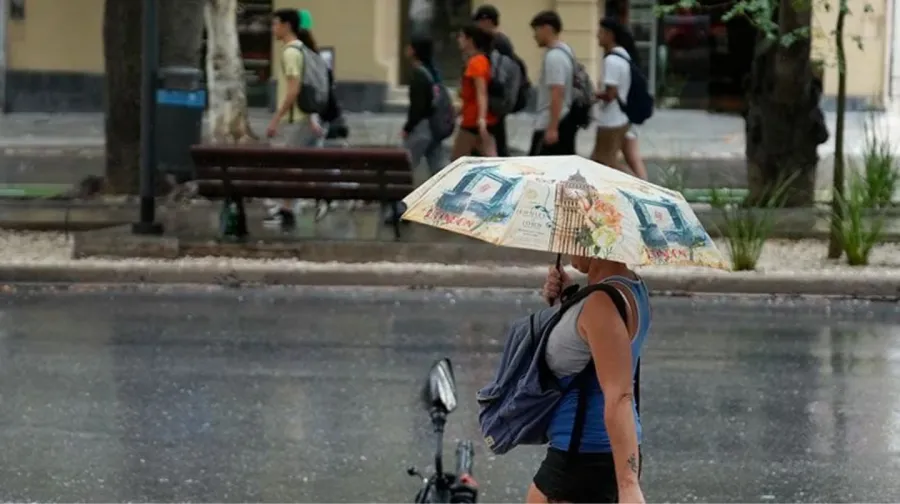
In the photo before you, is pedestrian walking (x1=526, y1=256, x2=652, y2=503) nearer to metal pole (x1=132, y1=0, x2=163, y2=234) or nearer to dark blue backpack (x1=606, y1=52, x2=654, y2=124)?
metal pole (x1=132, y1=0, x2=163, y2=234)

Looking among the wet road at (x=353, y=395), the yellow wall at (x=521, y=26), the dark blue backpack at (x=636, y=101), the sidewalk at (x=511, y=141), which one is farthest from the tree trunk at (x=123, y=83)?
the yellow wall at (x=521, y=26)

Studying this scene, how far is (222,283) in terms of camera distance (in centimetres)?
1239

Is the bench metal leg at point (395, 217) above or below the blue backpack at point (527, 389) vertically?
below

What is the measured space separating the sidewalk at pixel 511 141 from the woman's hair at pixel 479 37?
11.4 ft

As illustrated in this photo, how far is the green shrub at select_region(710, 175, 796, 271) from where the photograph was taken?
12.5 metres

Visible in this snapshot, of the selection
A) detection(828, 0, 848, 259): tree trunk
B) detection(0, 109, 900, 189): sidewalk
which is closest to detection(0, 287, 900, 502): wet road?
detection(828, 0, 848, 259): tree trunk

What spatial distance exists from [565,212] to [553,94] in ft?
33.8

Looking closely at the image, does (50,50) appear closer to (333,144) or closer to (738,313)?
(333,144)

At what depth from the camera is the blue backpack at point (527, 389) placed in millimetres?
4238

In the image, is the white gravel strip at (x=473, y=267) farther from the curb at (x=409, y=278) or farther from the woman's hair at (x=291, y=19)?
the woman's hair at (x=291, y=19)

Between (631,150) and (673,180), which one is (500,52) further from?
(673,180)

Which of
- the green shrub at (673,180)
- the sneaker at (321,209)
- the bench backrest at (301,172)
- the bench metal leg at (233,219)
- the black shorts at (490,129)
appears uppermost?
the black shorts at (490,129)

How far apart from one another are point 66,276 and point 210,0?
31.1ft

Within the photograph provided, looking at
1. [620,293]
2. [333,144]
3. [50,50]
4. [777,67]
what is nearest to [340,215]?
[333,144]
